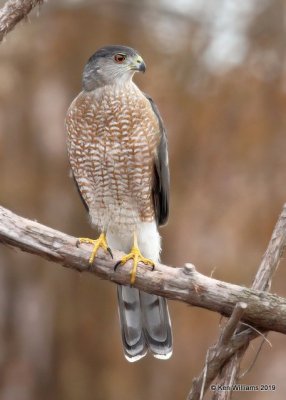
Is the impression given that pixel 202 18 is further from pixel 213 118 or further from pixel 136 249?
pixel 136 249

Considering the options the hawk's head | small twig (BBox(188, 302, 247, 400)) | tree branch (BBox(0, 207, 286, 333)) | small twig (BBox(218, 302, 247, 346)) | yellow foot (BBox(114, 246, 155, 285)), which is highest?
the hawk's head

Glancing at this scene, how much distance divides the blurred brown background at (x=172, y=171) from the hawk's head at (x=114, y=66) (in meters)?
3.56

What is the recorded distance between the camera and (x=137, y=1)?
9.80 meters

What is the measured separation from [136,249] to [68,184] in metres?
4.74

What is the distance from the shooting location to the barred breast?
5.49 metres

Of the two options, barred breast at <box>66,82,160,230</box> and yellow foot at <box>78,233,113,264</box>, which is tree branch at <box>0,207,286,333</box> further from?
barred breast at <box>66,82,160,230</box>

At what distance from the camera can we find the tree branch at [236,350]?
14.3 feet

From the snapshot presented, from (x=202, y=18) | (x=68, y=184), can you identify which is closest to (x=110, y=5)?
(x=202, y=18)

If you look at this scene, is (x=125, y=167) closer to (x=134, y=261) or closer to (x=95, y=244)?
(x=95, y=244)

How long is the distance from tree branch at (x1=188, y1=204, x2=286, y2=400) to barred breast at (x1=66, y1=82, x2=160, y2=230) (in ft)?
4.26

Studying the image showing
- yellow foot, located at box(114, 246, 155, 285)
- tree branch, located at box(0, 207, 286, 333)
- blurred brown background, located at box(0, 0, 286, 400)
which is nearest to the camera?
tree branch, located at box(0, 207, 286, 333)

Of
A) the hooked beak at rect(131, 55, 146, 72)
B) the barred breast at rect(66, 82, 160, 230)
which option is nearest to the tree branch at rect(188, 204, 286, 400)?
the barred breast at rect(66, 82, 160, 230)

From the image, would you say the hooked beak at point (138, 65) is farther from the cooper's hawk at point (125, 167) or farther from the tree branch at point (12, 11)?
the tree branch at point (12, 11)

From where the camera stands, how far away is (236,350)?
14.5 ft
